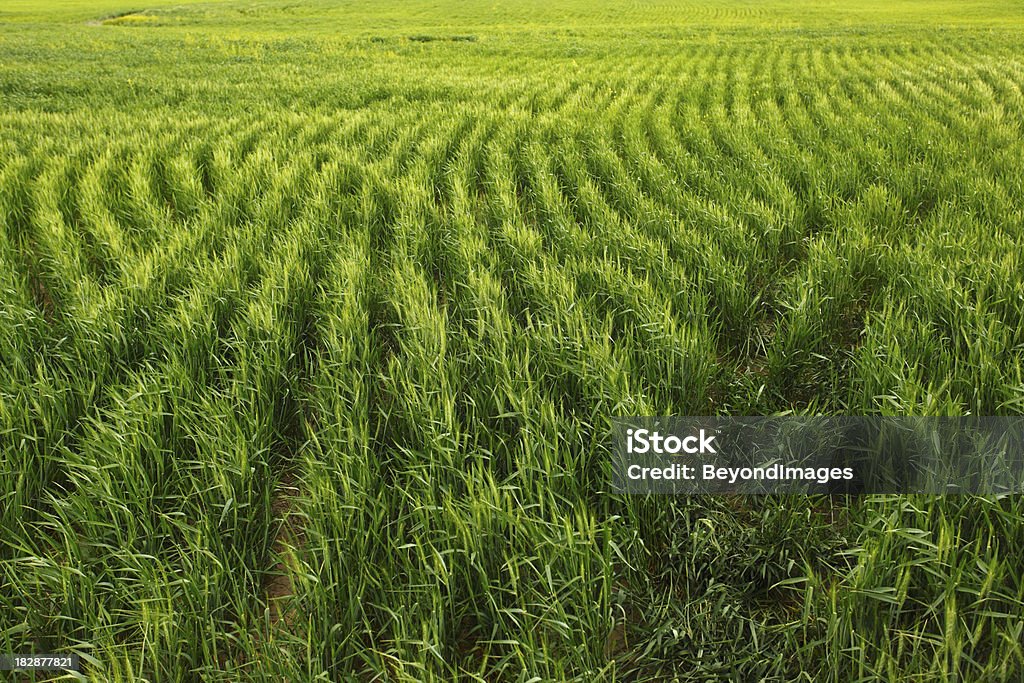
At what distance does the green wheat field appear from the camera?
1.47 m

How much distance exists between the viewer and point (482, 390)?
2.25 m

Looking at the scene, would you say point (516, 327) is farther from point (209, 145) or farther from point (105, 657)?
point (209, 145)

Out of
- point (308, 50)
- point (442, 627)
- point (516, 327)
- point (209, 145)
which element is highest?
point (308, 50)

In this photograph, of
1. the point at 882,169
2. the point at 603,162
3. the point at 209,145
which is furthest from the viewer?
the point at 209,145

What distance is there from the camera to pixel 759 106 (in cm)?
823

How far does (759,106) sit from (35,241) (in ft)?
26.6

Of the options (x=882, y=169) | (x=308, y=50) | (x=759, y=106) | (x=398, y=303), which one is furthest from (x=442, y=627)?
(x=308, y=50)

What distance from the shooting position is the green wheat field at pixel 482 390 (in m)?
1.47

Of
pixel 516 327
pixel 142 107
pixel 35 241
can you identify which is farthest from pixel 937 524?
pixel 142 107

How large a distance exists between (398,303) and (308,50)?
18.8 m

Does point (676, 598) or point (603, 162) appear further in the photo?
point (603, 162)

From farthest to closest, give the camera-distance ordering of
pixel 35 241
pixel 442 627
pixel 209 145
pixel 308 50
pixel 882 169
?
pixel 308 50 < pixel 209 145 < pixel 882 169 < pixel 35 241 < pixel 442 627

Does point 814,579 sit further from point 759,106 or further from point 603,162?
point 759,106

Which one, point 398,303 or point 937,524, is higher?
point 398,303
